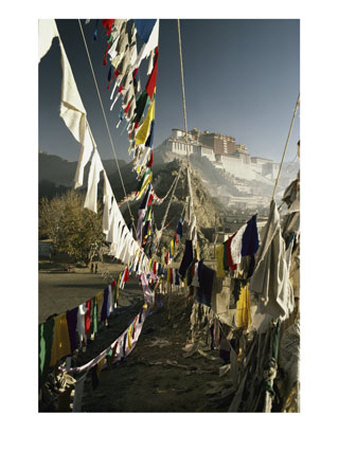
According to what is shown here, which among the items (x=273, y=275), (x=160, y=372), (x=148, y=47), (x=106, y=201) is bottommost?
(x=160, y=372)

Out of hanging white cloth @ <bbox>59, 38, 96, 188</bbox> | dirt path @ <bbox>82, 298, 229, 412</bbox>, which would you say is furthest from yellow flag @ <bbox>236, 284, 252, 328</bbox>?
hanging white cloth @ <bbox>59, 38, 96, 188</bbox>

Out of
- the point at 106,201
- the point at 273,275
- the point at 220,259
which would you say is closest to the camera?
the point at 106,201

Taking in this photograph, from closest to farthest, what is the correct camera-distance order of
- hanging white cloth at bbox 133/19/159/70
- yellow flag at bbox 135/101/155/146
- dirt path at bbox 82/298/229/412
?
hanging white cloth at bbox 133/19/159/70 < yellow flag at bbox 135/101/155/146 < dirt path at bbox 82/298/229/412

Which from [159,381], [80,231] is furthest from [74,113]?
[80,231]

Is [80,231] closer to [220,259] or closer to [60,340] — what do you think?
[220,259]

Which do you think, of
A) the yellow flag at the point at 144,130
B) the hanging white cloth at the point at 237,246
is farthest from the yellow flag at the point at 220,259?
the yellow flag at the point at 144,130

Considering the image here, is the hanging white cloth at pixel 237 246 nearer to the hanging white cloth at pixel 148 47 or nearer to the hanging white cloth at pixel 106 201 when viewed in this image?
the hanging white cloth at pixel 106 201

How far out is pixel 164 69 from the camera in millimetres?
3338

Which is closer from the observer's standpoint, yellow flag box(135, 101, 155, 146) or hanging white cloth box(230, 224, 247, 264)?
yellow flag box(135, 101, 155, 146)

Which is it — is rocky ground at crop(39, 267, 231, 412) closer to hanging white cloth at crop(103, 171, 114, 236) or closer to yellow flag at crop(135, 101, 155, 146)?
hanging white cloth at crop(103, 171, 114, 236)

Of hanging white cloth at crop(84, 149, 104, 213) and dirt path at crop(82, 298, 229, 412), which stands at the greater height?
hanging white cloth at crop(84, 149, 104, 213)
